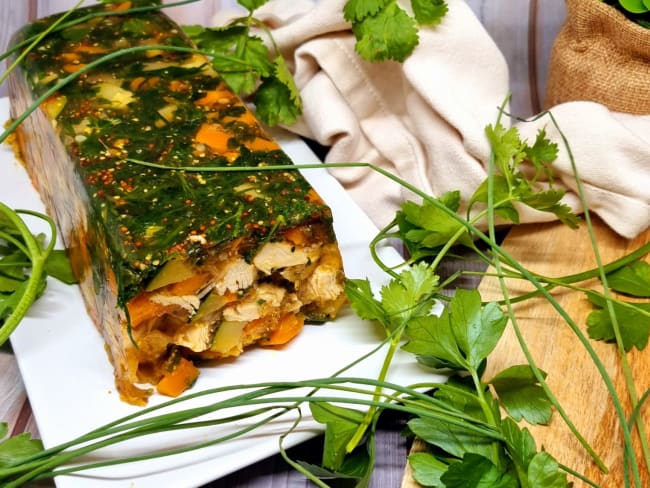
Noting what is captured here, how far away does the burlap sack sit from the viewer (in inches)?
89.0

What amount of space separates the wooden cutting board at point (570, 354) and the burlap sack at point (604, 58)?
346 mm

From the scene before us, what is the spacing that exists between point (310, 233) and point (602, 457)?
76 cm

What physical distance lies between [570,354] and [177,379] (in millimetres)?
886

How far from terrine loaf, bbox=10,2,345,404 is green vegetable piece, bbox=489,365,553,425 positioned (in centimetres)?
42

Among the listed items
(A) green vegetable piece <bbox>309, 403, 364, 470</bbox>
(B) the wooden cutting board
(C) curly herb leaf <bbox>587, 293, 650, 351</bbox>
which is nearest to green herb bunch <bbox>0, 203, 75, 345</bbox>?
(A) green vegetable piece <bbox>309, 403, 364, 470</bbox>

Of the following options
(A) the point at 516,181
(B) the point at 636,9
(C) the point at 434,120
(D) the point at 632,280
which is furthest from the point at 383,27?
(D) the point at 632,280

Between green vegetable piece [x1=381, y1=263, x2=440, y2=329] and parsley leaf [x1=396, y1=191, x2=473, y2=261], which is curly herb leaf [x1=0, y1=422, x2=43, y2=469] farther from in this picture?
parsley leaf [x1=396, y1=191, x2=473, y2=261]

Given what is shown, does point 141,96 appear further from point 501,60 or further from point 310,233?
point 501,60

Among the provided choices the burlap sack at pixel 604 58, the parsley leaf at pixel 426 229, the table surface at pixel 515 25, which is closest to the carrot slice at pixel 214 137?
the parsley leaf at pixel 426 229

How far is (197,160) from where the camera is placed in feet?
6.42

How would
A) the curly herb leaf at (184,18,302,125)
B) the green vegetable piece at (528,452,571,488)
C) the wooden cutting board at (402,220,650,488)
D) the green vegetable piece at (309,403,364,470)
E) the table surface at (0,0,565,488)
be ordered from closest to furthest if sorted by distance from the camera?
the green vegetable piece at (528,452,571,488), the green vegetable piece at (309,403,364,470), the wooden cutting board at (402,220,650,488), the curly herb leaf at (184,18,302,125), the table surface at (0,0,565,488)

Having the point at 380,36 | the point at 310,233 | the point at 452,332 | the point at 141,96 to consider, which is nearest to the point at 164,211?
the point at 310,233

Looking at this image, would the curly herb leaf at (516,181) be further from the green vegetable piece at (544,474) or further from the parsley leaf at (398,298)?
the green vegetable piece at (544,474)

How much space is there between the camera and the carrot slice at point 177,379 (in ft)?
5.98
